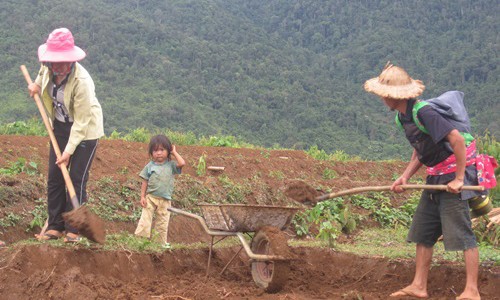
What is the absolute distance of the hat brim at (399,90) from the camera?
607 centimetres

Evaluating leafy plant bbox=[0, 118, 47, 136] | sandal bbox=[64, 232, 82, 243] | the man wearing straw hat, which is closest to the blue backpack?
the man wearing straw hat

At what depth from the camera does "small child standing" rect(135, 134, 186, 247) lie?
328 inches

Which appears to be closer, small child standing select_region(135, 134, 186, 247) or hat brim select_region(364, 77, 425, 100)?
hat brim select_region(364, 77, 425, 100)

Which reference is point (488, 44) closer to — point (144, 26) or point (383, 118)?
point (383, 118)

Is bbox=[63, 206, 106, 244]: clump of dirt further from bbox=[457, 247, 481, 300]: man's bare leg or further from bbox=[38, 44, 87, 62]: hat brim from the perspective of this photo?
bbox=[457, 247, 481, 300]: man's bare leg

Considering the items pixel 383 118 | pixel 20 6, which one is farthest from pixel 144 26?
pixel 383 118

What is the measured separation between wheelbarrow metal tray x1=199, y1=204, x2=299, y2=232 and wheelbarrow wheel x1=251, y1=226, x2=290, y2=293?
115 mm

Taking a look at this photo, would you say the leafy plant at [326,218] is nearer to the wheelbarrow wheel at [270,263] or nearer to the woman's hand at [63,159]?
the wheelbarrow wheel at [270,263]

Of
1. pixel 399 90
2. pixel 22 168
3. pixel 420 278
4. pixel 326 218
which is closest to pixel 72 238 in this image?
pixel 420 278

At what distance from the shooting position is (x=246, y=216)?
22.7 feet

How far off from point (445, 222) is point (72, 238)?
3402mm

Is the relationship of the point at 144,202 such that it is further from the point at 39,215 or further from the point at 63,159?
the point at 63,159

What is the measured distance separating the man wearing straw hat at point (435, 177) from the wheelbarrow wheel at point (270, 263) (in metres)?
0.99

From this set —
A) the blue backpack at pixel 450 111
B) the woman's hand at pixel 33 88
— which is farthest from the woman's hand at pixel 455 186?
the woman's hand at pixel 33 88
